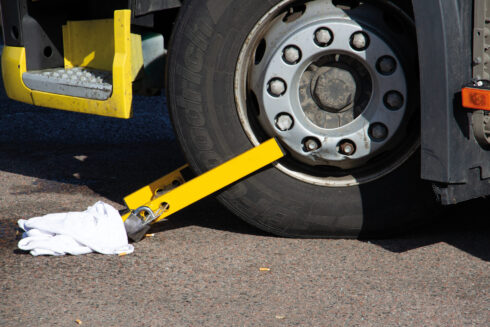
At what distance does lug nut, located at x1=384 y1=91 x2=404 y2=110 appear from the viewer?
8.80 ft

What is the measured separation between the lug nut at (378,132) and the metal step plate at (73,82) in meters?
1.11

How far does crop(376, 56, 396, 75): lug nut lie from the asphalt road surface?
0.68 meters

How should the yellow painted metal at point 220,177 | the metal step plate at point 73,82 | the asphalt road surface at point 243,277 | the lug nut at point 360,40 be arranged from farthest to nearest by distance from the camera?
the metal step plate at point 73,82 < the yellow painted metal at point 220,177 < the lug nut at point 360,40 < the asphalt road surface at point 243,277

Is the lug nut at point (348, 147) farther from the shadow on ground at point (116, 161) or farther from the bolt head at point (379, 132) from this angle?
the shadow on ground at point (116, 161)

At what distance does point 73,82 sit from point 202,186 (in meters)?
0.78

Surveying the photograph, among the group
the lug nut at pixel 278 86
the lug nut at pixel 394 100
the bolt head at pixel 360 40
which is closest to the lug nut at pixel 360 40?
the bolt head at pixel 360 40

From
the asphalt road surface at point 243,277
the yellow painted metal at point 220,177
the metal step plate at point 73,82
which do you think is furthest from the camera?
the metal step plate at point 73,82

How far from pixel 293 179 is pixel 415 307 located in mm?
791

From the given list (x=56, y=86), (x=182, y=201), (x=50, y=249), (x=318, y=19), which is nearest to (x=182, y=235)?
(x=182, y=201)

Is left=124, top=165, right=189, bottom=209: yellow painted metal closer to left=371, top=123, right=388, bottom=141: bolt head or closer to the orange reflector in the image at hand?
left=371, top=123, right=388, bottom=141: bolt head

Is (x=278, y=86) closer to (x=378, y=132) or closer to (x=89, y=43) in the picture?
(x=378, y=132)

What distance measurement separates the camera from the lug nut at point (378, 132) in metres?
2.72

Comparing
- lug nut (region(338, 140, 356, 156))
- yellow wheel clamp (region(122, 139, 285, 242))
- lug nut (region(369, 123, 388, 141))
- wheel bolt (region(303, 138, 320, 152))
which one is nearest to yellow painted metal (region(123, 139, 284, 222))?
yellow wheel clamp (region(122, 139, 285, 242))

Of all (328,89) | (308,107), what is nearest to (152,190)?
(308,107)
